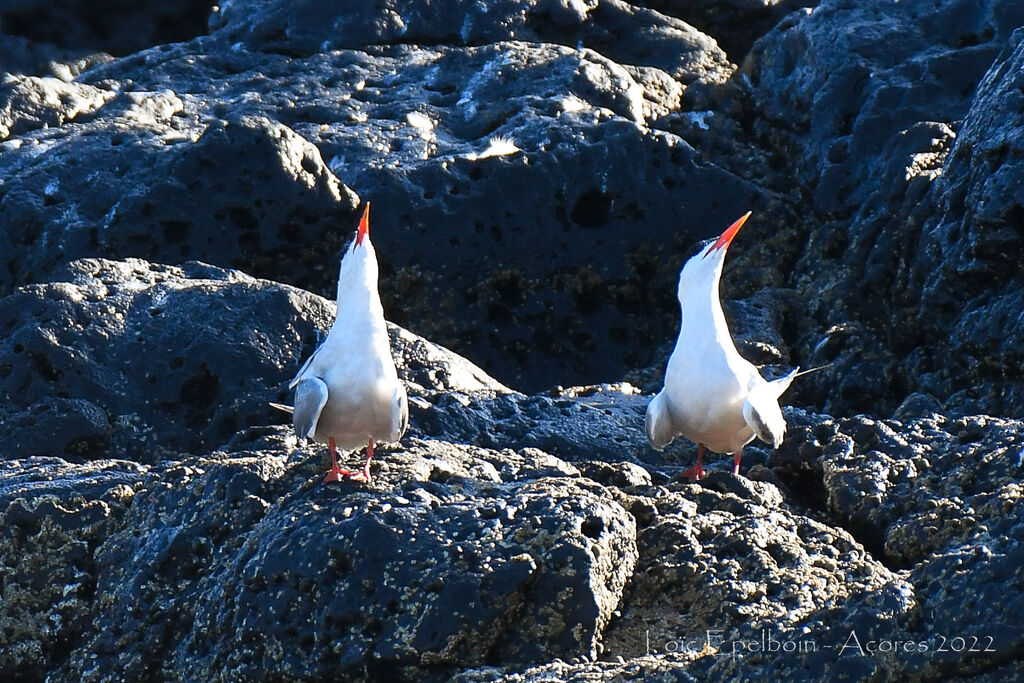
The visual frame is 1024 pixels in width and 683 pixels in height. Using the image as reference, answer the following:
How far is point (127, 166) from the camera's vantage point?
10398 mm

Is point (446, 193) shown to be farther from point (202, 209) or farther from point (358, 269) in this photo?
point (358, 269)

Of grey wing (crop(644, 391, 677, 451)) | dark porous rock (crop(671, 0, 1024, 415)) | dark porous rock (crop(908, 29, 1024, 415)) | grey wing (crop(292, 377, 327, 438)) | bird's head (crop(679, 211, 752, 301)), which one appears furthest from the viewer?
dark porous rock (crop(671, 0, 1024, 415))

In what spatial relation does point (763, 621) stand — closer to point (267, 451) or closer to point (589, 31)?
point (267, 451)

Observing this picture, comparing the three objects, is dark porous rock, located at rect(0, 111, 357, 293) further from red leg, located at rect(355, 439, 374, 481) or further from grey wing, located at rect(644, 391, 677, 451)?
red leg, located at rect(355, 439, 374, 481)

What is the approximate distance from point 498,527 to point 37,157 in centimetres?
699

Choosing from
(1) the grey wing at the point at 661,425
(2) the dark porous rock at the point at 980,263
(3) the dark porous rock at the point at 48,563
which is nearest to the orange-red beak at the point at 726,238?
(1) the grey wing at the point at 661,425

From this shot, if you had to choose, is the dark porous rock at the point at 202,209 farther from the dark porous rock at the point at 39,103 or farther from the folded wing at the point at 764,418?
the folded wing at the point at 764,418

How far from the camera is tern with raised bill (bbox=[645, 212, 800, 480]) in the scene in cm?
679

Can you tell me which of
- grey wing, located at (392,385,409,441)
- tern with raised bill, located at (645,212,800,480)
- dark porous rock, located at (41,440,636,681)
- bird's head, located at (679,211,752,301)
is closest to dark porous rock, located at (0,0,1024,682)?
dark porous rock, located at (41,440,636,681)

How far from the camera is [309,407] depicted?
19.7ft

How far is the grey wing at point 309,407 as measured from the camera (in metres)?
5.98

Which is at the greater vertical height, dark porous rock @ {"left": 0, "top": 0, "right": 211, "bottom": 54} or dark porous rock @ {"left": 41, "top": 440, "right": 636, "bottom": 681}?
dark porous rock @ {"left": 41, "top": 440, "right": 636, "bottom": 681}

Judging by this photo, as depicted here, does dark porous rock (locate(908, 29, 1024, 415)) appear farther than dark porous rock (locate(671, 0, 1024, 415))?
No

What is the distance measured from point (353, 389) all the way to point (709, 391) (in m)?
1.95
